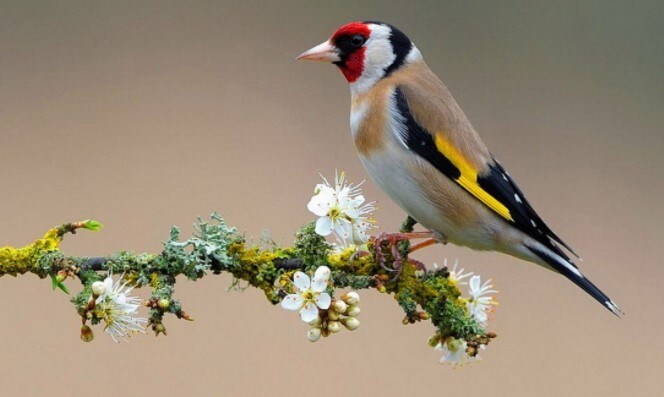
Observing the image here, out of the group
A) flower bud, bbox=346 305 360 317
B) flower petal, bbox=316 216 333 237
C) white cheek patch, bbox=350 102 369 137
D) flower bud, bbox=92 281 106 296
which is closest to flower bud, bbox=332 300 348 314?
flower bud, bbox=346 305 360 317

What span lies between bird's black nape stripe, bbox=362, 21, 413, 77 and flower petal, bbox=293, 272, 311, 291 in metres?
1.01

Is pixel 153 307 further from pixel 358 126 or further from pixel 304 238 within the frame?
pixel 358 126

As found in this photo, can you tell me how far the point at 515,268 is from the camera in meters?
4.51

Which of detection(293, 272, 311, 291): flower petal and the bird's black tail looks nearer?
detection(293, 272, 311, 291): flower petal

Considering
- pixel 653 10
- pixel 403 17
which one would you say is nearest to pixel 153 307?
pixel 403 17

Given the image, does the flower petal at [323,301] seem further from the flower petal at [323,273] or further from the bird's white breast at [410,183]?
the bird's white breast at [410,183]

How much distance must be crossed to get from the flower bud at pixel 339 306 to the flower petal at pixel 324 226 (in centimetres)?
13

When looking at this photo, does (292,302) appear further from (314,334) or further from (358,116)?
(358,116)

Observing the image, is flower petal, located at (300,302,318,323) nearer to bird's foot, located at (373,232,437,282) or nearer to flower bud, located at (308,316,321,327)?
flower bud, located at (308,316,321,327)

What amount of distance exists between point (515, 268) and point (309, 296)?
304 cm

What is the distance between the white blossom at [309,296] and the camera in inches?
62.9

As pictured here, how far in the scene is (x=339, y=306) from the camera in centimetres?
164

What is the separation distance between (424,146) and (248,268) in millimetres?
772

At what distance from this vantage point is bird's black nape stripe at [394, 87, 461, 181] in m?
2.31
